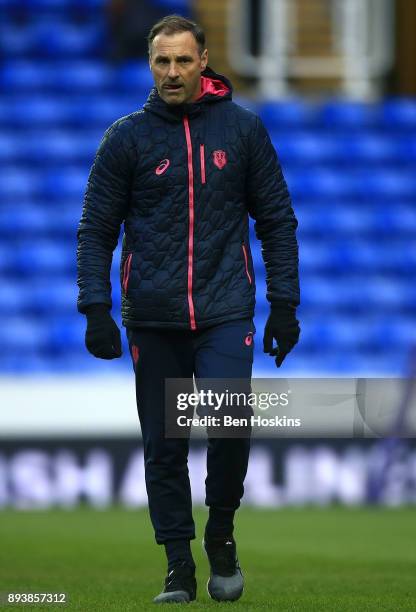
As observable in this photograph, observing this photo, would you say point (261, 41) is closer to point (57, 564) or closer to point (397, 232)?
point (397, 232)

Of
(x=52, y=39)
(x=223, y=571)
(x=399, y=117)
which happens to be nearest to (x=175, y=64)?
(x=223, y=571)

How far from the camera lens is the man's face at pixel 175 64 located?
17.4ft

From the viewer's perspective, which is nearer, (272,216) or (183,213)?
(183,213)

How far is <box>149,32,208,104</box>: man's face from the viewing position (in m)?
5.30

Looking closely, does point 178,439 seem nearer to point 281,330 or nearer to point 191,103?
point 281,330

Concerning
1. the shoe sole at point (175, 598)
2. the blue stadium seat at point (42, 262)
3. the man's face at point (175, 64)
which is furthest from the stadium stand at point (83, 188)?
the man's face at point (175, 64)

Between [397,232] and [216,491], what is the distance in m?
9.01

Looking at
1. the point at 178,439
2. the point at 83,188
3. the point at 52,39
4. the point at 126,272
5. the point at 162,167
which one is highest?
the point at 162,167

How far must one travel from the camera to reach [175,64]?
5.30m

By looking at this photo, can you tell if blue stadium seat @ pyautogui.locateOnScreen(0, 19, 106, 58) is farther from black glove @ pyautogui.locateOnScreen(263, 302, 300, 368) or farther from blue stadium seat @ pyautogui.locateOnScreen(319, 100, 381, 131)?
black glove @ pyautogui.locateOnScreen(263, 302, 300, 368)

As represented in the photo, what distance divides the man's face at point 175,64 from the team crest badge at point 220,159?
191 mm

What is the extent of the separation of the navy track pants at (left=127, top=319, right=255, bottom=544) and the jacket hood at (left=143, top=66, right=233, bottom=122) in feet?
2.21

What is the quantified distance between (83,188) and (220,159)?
862 centimetres

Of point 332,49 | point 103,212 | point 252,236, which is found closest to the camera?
point 103,212
